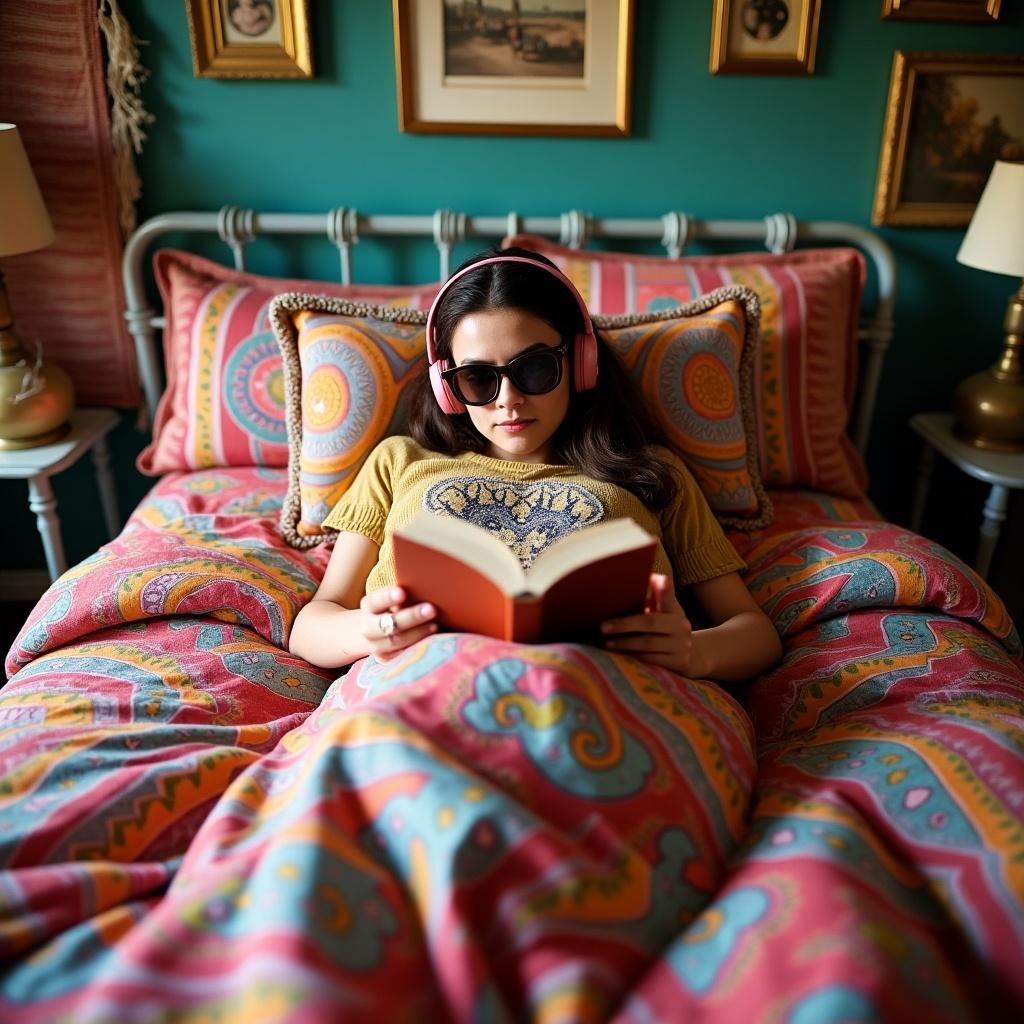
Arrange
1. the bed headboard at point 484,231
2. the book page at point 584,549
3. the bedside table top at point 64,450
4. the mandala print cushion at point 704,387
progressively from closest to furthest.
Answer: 1. the book page at point 584,549
2. the mandala print cushion at point 704,387
3. the bedside table top at point 64,450
4. the bed headboard at point 484,231

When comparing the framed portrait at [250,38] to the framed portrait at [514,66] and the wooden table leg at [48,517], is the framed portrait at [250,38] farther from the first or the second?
the wooden table leg at [48,517]

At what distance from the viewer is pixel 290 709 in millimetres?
1255

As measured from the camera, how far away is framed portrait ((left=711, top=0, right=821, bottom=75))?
1.85 m

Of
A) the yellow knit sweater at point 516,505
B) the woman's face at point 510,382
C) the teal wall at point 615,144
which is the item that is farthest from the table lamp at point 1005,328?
the woman's face at point 510,382

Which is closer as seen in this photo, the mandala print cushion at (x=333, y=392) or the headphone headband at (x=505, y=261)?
the headphone headband at (x=505, y=261)

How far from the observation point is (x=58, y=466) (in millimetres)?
1846

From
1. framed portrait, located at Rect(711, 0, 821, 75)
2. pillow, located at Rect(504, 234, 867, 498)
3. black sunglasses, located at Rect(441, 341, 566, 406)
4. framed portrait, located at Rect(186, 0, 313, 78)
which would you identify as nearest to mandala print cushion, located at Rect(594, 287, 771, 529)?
pillow, located at Rect(504, 234, 867, 498)

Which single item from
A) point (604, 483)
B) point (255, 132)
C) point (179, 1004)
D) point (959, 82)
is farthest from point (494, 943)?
point (959, 82)

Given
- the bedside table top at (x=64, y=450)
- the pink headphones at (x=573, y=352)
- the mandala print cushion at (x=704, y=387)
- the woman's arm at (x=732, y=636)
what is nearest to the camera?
the woman's arm at (x=732, y=636)

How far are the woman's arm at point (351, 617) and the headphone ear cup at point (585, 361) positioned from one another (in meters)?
0.40

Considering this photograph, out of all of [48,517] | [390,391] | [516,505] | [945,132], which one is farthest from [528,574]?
[945,132]

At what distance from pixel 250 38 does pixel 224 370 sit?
0.70 meters

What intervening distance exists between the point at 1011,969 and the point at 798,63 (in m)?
1.74

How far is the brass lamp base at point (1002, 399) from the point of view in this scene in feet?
6.18
